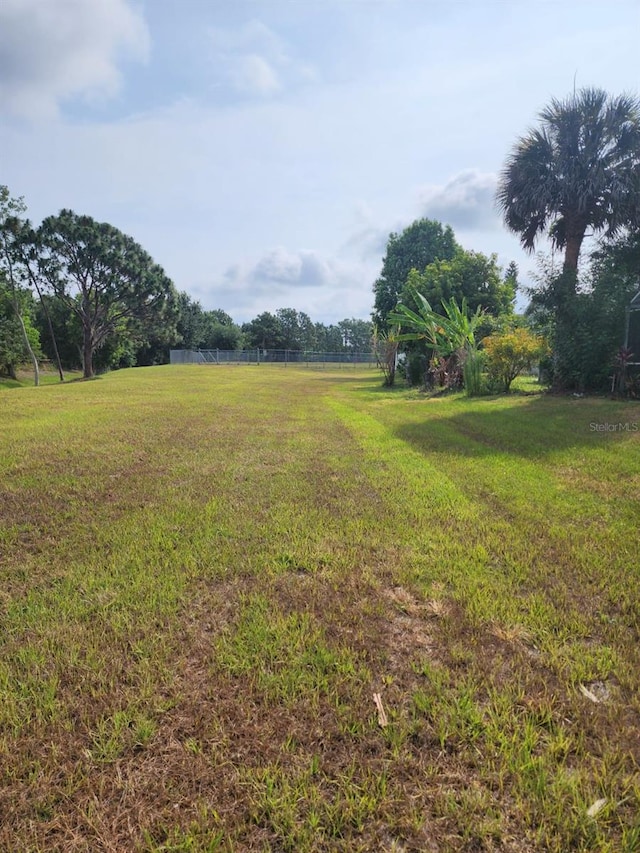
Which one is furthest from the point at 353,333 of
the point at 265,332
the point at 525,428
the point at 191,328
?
the point at 525,428

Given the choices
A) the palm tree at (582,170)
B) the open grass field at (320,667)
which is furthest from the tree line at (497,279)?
the open grass field at (320,667)

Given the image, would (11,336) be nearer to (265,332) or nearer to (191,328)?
(191,328)

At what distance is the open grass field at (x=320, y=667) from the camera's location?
1310 mm

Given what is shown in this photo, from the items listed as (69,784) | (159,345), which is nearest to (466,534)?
(69,784)

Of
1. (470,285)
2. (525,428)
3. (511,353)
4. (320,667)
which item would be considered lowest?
(320,667)

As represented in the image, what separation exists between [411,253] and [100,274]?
71.6 ft

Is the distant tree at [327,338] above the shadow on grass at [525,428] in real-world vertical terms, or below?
above

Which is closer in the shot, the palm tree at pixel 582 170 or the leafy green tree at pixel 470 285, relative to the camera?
the palm tree at pixel 582 170

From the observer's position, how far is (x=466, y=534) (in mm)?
3195

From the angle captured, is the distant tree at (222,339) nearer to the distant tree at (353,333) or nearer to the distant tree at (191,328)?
the distant tree at (191,328)

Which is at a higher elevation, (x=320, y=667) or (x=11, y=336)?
(x=11, y=336)

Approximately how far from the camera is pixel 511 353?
13375mm

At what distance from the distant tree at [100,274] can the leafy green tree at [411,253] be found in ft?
52.4

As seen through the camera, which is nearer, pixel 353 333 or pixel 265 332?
pixel 265 332
